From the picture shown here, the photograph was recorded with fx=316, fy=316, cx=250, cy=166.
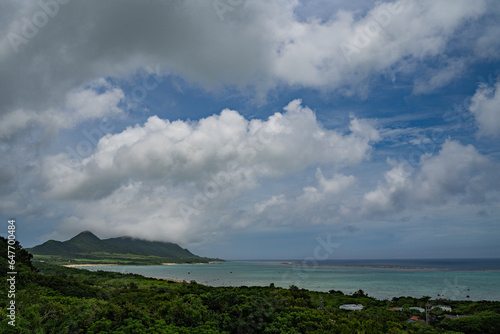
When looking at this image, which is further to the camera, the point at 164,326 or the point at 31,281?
the point at 31,281

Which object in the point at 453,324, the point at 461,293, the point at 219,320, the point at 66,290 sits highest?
the point at 219,320

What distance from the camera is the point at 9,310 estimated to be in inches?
588

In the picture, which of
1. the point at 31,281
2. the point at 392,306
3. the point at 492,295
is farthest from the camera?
the point at 492,295

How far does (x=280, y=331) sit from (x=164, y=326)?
5216 millimetres

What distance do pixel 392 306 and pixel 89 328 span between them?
36581mm

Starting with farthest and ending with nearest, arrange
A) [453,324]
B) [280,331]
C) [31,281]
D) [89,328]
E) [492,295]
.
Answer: [492,295], [31,281], [453,324], [280,331], [89,328]

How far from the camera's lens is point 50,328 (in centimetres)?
1434

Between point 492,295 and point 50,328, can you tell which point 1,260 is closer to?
point 50,328

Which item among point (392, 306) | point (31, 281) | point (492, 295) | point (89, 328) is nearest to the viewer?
point (89, 328)

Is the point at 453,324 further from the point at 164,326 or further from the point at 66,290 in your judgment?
the point at 66,290

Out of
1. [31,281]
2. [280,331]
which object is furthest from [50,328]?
[31,281]

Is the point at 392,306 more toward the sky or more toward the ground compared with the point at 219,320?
more toward the ground

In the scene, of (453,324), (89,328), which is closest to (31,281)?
(89,328)

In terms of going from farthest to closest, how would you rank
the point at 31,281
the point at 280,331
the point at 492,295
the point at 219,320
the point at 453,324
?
the point at 492,295, the point at 31,281, the point at 453,324, the point at 219,320, the point at 280,331
